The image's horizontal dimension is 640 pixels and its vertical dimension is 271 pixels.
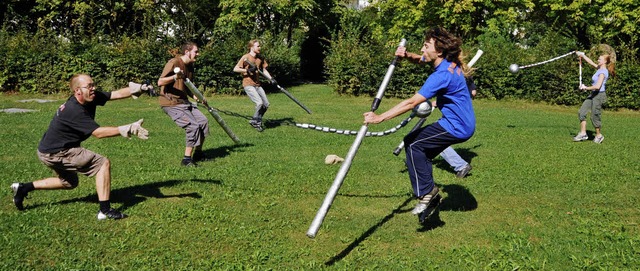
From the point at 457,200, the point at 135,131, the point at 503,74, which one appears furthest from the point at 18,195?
the point at 503,74

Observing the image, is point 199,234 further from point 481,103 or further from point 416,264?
point 481,103

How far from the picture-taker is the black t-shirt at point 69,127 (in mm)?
5832

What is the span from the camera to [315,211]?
6.59 m

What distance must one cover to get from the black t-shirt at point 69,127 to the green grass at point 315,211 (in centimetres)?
85

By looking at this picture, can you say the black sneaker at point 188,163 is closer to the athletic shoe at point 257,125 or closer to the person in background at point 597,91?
the athletic shoe at point 257,125

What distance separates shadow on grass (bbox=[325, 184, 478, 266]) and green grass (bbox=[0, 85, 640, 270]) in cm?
2

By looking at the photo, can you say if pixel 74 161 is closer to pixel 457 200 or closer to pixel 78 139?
pixel 78 139

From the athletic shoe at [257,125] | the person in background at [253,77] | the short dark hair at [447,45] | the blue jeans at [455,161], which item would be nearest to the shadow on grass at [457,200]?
the blue jeans at [455,161]

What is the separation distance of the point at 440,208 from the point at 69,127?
447 centimetres

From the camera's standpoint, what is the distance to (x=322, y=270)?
5.01 meters

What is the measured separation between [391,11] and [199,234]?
2558cm

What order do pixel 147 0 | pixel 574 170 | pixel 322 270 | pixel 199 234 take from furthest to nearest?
pixel 147 0
pixel 574 170
pixel 199 234
pixel 322 270

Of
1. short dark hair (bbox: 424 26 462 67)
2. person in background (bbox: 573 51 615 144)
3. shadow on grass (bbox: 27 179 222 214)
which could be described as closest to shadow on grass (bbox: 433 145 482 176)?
person in background (bbox: 573 51 615 144)

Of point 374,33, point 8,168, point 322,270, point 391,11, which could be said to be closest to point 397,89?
point 374,33
